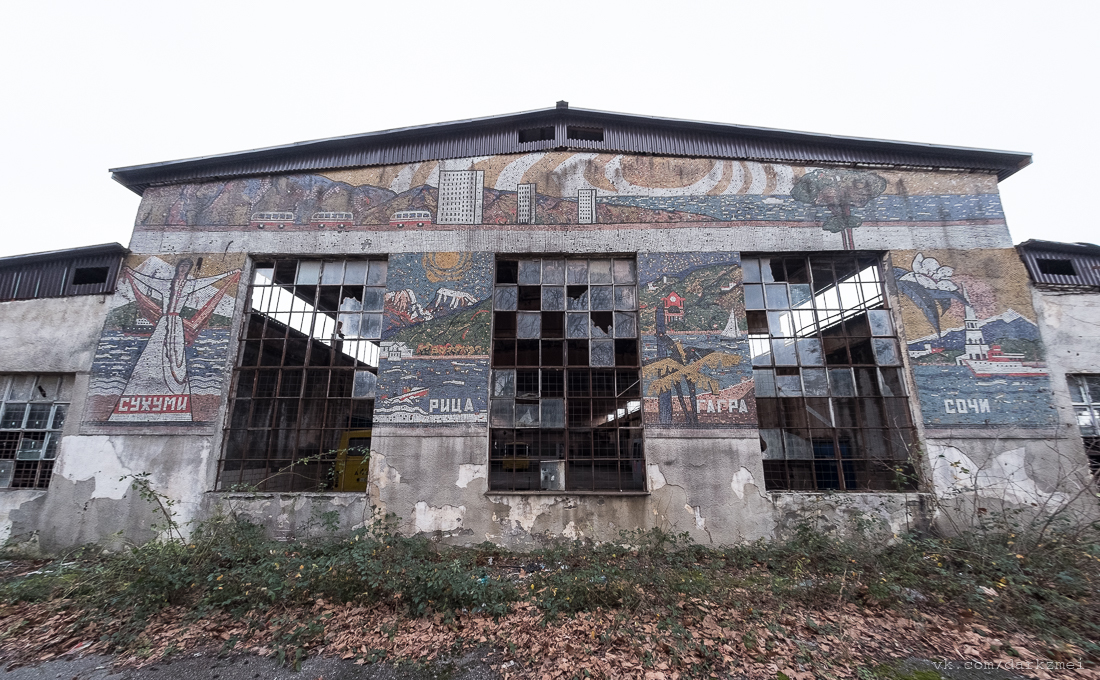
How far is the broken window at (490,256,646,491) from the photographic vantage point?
24.7 ft

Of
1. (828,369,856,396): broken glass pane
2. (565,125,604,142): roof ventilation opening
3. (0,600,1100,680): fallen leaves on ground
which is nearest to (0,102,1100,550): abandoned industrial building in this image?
(828,369,856,396): broken glass pane

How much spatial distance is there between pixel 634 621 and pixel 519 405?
3788 mm

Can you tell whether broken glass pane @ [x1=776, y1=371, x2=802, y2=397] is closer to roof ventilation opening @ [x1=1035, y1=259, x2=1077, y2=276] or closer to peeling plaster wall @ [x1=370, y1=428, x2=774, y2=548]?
peeling plaster wall @ [x1=370, y1=428, x2=774, y2=548]

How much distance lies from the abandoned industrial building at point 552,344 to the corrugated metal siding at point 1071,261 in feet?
0.42

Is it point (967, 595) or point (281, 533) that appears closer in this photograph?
point (967, 595)

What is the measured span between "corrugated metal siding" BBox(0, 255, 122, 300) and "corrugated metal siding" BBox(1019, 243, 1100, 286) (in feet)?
54.4

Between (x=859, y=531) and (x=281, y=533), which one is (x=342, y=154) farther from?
(x=859, y=531)

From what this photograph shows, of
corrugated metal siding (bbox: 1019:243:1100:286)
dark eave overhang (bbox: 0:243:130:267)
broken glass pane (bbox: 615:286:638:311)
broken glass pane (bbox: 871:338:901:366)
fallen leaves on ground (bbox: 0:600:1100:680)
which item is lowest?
fallen leaves on ground (bbox: 0:600:1100:680)

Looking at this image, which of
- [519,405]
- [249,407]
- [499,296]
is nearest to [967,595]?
[519,405]

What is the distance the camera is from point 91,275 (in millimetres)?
8531

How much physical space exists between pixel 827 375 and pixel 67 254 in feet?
46.2

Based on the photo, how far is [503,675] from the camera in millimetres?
4277

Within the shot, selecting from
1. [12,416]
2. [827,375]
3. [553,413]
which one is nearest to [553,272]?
[553,413]

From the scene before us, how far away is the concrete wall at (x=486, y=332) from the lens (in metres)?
7.17
